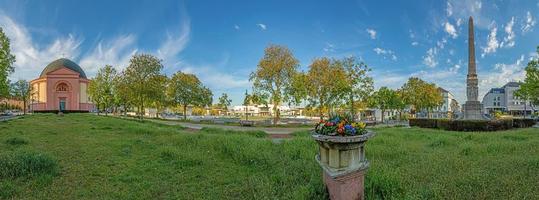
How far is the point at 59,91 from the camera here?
61.3m

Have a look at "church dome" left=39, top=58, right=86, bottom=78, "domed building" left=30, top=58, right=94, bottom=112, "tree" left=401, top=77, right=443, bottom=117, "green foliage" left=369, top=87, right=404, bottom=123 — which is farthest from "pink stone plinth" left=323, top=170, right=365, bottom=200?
"church dome" left=39, top=58, right=86, bottom=78

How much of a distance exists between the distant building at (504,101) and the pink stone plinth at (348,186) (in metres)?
107

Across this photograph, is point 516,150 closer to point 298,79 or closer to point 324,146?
point 324,146

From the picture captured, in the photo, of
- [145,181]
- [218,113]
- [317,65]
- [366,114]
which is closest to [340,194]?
[145,181]

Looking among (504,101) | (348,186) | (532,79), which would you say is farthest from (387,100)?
(504,101)

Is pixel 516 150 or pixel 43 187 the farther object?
pixel 516 150

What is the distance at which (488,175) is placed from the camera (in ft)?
18.6

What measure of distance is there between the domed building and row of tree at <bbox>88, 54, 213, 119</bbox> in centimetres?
1289

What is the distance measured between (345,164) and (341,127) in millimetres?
483

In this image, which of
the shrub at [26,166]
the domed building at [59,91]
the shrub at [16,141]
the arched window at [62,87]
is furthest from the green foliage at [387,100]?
the arched window at [62,87]

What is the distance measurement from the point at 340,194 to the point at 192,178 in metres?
3.36

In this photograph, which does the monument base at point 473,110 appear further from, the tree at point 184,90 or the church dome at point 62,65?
the church dome at point 62,65

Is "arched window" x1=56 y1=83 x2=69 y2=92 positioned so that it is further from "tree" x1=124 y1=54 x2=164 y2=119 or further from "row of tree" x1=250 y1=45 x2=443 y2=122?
"row of tree" x1=250 y1=45 x2=443 y2=122

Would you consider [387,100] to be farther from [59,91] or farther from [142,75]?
[59,91]
